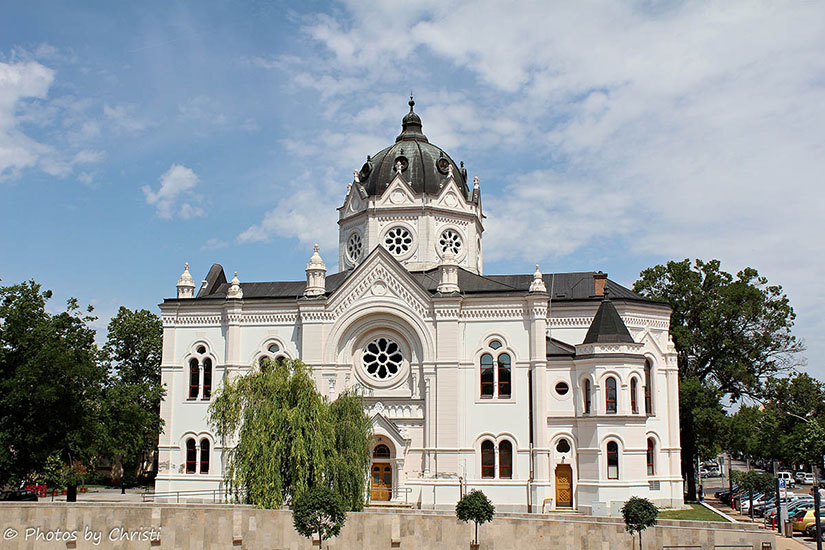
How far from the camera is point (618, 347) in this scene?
4066 centimetres

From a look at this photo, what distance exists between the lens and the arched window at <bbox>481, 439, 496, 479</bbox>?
41.0m

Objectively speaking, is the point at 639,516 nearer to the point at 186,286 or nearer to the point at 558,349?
the point at 558,349

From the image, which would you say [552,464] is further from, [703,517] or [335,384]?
[335,384]

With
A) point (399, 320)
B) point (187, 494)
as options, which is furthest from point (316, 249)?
point (187, 494)

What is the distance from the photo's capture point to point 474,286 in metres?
44.7

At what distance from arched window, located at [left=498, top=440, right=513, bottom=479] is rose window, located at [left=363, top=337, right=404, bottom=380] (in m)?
6.92

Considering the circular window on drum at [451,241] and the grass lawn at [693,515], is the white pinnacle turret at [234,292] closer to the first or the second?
the circular window on drum at [451,241]

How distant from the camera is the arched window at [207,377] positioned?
1780 inches

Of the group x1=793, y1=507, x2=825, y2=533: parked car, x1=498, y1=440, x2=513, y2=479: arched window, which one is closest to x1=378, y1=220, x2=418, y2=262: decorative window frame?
x1=498, y1=440, x2=513, y2=479: arched window

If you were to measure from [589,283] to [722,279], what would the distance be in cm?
1171

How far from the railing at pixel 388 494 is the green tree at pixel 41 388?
13733 mm

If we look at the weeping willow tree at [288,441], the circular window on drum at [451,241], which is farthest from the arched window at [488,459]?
the circular window on drum at [451,241]

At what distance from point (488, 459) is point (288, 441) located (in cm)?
1328

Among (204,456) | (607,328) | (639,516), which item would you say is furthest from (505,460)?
(204,456)
